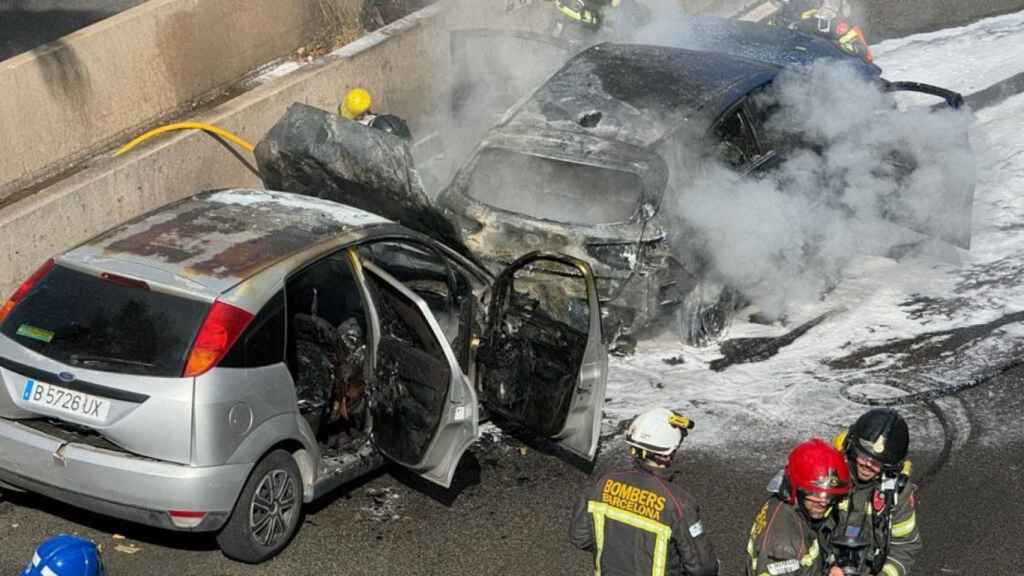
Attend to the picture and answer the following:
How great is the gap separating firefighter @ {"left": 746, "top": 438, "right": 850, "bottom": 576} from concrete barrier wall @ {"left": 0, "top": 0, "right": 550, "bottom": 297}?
18.8 feet

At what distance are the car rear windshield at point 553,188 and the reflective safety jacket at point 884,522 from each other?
3.67 m

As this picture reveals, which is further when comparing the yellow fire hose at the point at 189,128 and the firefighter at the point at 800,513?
the yellow fire hose at the point at 189,128

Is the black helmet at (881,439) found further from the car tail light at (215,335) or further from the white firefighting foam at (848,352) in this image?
the car tail light at (215,335)

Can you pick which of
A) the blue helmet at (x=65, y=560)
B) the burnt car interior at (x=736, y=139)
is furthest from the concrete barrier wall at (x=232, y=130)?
the blue helmet at (x=65, y=560)

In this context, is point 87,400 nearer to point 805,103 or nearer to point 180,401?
point 180,401

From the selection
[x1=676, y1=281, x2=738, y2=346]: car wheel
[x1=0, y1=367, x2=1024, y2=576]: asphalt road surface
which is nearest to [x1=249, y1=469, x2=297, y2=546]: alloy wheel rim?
[x1=0, y1=367, x2=1024, y2=576]: asphalt road surface

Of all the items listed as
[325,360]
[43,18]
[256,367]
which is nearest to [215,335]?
[256,367]

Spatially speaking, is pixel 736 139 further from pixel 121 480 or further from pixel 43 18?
pixel 43 18

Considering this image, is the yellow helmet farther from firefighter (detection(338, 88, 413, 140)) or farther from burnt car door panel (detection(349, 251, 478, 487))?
burnt car door panel (detection(349, 251, 478, 487))

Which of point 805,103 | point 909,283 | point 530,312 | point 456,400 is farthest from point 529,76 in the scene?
point 456,400

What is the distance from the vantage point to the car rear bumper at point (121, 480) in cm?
628

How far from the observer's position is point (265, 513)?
265 inches

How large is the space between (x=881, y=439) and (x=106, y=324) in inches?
141

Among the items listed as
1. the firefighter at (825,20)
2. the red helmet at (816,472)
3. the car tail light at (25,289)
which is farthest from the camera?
the firefighter at (825,20)
